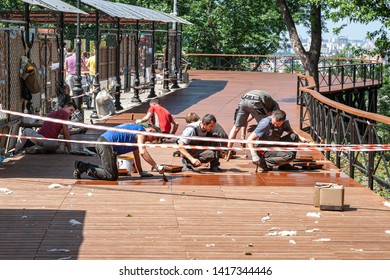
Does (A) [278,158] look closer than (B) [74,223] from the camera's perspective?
No

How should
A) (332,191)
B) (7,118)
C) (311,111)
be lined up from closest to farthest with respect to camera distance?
(332,191) < (7,118) < (311,111)

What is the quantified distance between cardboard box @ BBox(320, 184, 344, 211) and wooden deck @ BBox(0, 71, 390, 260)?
0.10 m

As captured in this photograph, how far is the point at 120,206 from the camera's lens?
37.9 feet

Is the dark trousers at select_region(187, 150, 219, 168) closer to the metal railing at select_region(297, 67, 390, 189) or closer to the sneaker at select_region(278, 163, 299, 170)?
the sneaker at select_region(278, 163, 299, 170)

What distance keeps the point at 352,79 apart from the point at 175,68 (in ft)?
28.4

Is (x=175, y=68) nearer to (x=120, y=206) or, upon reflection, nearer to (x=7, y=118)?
(x=7, y=118)

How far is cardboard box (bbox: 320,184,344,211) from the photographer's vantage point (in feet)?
37.7

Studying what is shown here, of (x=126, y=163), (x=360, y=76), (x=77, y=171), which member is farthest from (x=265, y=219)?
(x=360, y=76)

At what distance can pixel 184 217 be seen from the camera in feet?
36.0

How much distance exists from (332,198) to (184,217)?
1.96 metres

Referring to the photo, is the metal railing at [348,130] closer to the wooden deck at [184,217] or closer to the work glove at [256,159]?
the wooden deck at [184,217]

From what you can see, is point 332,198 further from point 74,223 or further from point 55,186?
point 55,186

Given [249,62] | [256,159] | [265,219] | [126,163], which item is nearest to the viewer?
[265,219]

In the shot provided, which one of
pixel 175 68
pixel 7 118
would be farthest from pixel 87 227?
pixel 175 68
